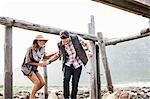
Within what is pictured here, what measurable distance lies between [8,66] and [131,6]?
9.96 ft

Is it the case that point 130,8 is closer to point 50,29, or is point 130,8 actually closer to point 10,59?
point 10,59

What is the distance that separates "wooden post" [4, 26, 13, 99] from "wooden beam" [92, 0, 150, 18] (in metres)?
2.95

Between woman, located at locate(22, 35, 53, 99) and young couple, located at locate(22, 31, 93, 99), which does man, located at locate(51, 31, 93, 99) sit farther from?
woman, located at locate(22, 35, 53, 99)

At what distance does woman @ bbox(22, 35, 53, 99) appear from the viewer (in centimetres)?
635

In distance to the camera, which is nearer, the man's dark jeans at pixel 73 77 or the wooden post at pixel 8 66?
the wooden post at pixel 8 66

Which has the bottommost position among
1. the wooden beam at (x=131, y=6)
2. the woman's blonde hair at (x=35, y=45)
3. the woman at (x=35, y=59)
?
the woman at (x=35, y=59)

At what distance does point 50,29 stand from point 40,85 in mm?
1252

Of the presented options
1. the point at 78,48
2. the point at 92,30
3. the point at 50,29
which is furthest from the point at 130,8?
the point at 92,30

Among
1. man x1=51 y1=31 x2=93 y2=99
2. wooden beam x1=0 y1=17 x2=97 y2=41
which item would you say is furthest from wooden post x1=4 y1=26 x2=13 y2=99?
man x1=51 y1=31 x2=93 y2=99

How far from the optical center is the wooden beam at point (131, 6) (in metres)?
3.56

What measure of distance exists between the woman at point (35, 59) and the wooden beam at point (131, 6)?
9.06 ft

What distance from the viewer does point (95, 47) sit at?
26.9 ft

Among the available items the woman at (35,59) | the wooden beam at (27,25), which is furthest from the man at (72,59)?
the wooden beam at (27,25)

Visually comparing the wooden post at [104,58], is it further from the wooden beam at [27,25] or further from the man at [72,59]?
the man at [72,59]
